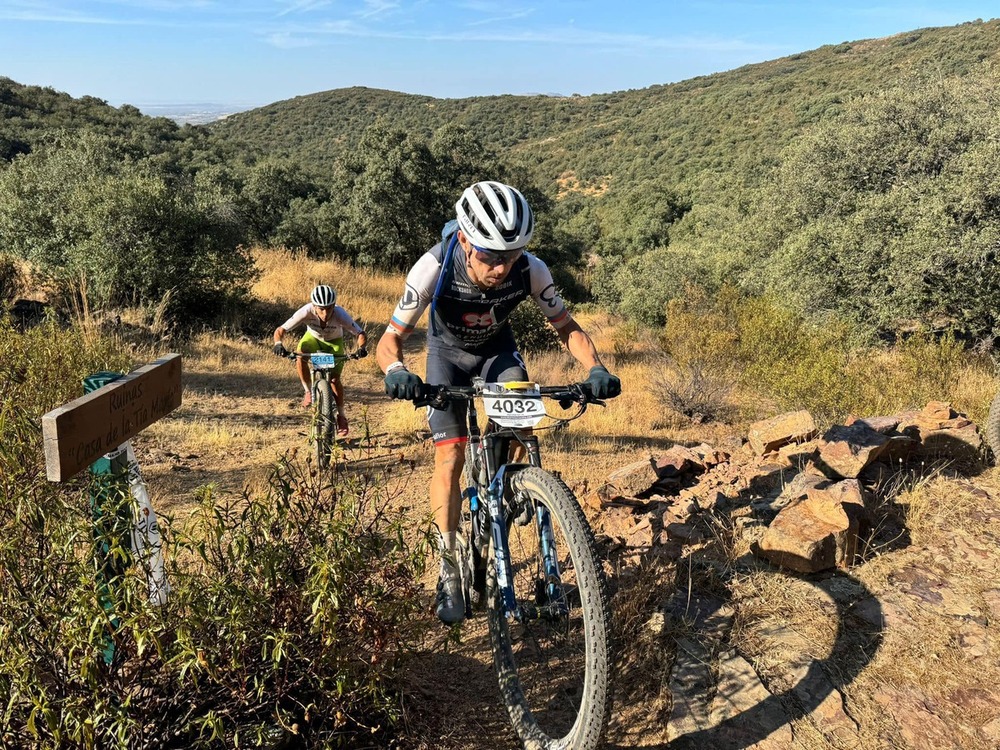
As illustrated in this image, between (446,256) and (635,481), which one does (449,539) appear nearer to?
(446,256)

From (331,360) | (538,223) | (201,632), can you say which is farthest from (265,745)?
(538,223)

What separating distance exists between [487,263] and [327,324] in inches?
145

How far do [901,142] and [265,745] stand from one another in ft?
50.1

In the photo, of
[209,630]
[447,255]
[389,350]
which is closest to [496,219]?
[447,255]

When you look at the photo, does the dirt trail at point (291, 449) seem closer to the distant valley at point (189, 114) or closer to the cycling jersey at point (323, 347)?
the cycling jersey at point (323, 347)

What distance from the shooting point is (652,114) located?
2354 inches

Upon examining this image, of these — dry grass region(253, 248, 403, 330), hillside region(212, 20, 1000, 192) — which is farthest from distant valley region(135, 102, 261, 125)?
dry grass region(253, 248, 403, 330)

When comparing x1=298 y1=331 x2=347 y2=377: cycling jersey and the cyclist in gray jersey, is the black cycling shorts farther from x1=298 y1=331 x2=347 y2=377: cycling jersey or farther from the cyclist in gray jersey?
x1=298 y1=331 x2=347 y2=377: cycling jersey

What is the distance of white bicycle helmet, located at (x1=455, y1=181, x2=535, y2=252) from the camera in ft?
8.80

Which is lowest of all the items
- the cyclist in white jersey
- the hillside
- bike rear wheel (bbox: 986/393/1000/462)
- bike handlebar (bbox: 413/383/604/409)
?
bike rear wheel (bbox: 986/393/1000/462)

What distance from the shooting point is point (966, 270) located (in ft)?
35.1

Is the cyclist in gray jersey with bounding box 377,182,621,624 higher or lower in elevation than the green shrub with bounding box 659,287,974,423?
higher

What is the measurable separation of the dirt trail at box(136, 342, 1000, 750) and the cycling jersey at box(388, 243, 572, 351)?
0.57 m

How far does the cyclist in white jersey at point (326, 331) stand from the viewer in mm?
5965
